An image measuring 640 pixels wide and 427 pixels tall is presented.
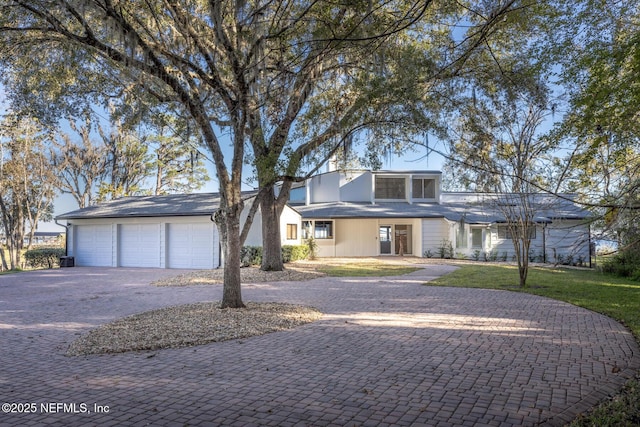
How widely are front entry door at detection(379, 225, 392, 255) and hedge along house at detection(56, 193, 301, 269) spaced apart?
7.45 meters

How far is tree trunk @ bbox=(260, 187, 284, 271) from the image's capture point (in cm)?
1742

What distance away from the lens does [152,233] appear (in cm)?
2078

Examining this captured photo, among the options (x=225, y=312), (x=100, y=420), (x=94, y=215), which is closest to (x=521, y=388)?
(x=100, y=420)

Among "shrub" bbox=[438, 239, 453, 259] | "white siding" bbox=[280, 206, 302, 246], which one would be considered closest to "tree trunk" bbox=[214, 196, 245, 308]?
"white siding" bbox=[280, 206, 302, 246]

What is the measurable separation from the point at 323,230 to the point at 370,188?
461 cm

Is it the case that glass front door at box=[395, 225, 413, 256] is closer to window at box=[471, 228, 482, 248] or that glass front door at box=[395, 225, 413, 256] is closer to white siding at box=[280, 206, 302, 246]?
window at box=[471, 228, 482, 248]

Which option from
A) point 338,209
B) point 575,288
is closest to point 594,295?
point 575,288

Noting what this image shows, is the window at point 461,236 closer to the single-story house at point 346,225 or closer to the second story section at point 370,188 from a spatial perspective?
the single-story house at point 346,225

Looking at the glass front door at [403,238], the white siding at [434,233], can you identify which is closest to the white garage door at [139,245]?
the white siding at [434,233]

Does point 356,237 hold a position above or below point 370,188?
below

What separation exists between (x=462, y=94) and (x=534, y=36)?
7.94ft

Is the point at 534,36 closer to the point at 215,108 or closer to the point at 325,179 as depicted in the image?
the point at 215,108

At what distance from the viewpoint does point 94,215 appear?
2166 centimetres

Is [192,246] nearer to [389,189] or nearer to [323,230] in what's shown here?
[323,230]
